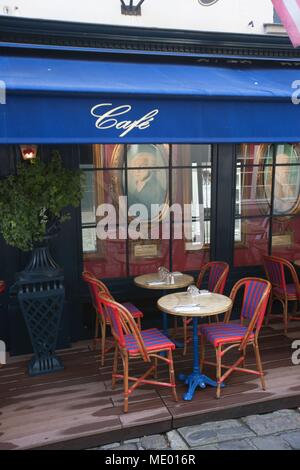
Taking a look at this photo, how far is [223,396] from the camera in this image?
3758 millimetres

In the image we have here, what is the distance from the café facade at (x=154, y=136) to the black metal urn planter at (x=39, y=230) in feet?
1.55

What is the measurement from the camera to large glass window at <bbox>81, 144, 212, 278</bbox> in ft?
16.9

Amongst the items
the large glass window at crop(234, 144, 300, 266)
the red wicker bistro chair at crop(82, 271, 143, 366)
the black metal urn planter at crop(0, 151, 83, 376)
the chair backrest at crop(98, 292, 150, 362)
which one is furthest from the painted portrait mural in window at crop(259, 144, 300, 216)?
the chair backrest at crop(98, 292, 150, 362)

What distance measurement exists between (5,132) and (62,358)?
263 cm

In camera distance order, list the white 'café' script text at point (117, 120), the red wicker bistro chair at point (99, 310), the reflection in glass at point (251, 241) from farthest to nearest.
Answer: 1. the reflection in glass at point (251, 241)
2. the red wicker bistro chair at point (99, 310)
3. the white 'café' script text at point (117, 120)

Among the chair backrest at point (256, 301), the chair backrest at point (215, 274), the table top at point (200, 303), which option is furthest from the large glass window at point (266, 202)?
the table top at point (200, 303)

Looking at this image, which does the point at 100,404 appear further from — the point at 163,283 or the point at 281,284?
the point at 281,284

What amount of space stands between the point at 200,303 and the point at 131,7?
10.9ft

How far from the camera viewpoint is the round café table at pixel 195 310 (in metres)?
3.72

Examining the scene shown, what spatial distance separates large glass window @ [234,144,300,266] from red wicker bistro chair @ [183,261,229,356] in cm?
83

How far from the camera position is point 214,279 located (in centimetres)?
502

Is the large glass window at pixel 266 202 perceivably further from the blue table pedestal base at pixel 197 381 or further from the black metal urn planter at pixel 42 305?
the black metal urn planter at pixel 42 305

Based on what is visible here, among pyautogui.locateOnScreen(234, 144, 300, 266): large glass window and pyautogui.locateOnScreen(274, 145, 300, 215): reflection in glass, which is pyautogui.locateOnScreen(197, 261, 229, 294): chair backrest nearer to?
pyautogui.locateOnScreen(234, 144, 300, 266): large glass window
